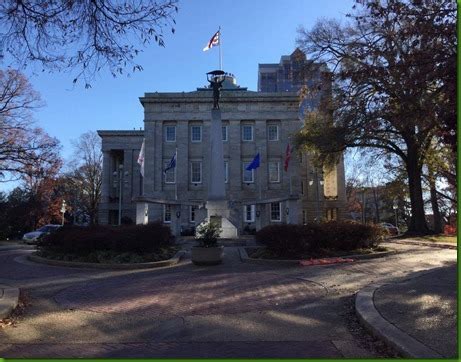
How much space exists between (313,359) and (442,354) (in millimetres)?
1496

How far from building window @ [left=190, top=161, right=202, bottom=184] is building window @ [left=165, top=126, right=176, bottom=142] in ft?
13.4

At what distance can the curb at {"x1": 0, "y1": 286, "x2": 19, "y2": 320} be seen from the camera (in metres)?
8.71

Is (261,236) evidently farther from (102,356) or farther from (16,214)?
(16,214)

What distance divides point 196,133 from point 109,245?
47503 mm

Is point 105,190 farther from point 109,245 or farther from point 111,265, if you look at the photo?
point 111,265

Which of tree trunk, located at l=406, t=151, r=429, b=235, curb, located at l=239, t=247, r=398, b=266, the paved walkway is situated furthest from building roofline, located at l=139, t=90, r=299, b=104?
the paved walkway

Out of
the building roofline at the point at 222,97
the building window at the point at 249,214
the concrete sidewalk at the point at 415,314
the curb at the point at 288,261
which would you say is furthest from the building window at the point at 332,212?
the concrete sidewalk at the point at 415,314

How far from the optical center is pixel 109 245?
18.3 meters

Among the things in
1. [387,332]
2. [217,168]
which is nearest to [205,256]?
[387,332]

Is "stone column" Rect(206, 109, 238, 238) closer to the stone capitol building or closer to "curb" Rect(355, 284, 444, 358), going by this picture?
"curb" Rect(355, 284, 444, 358)

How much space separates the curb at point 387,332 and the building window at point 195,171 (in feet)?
180

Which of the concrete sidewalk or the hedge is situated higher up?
the hedge

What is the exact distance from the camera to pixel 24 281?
1341 centimetres

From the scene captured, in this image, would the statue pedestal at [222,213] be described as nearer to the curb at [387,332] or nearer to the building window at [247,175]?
the curb at [387,332]
